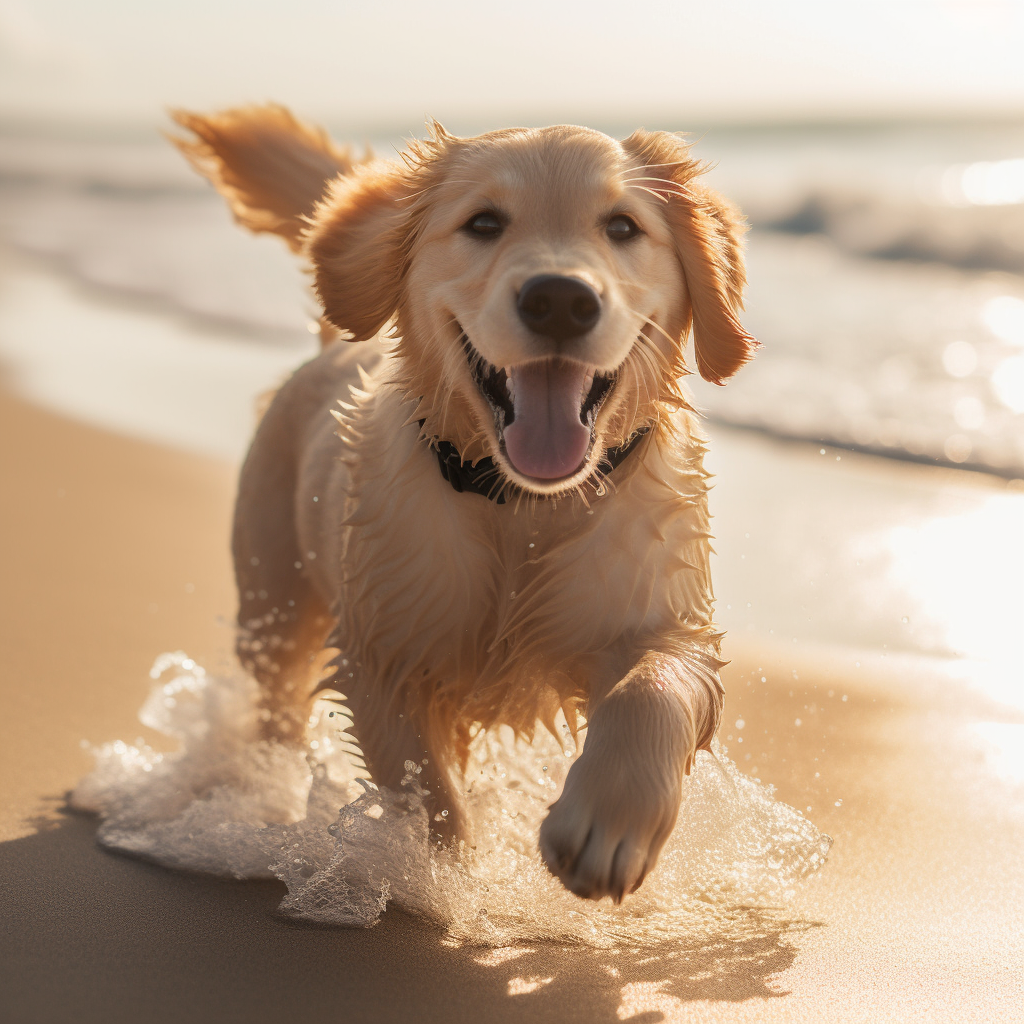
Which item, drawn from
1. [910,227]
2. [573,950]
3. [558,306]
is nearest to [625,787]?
[573,950]

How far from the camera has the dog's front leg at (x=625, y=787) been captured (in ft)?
6.70

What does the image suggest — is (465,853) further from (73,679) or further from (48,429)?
(48,429)

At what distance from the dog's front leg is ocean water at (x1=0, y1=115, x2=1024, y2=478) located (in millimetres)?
1191

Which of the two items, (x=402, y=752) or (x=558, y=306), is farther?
(x=402, y=752)

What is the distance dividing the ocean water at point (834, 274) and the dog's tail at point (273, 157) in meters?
0.28

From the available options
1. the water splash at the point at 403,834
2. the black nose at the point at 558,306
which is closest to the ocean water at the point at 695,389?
the water splash at the point at 403,834

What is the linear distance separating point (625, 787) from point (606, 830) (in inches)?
3.2

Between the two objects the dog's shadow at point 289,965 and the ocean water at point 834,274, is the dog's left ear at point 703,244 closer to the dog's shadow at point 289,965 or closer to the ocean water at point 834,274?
the ocean water at point 834,274

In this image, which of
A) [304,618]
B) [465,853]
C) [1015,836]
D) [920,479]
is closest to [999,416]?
[920,479]

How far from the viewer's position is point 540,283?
7.41 feet

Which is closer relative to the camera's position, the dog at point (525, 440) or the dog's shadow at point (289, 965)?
the dog's shadow at point (289, 965)

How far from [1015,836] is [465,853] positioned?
140 centimetres

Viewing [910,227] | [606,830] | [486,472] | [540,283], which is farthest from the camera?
[910,227]

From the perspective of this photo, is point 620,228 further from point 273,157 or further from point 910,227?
point 910,227
